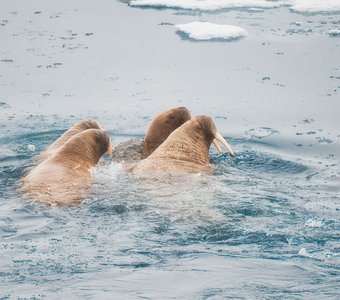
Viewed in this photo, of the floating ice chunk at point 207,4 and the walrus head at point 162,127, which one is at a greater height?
the floating ice chunk at point 207,4

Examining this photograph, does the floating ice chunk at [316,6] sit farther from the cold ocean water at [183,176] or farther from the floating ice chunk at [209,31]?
the floating ice chunk at [209,31]

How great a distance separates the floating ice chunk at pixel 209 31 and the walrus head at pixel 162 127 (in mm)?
5466

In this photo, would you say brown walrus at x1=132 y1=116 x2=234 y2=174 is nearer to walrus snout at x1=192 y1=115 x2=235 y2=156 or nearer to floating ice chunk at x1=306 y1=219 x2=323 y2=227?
walrus snout at x1=192 y1=115 x2=235 y2=156

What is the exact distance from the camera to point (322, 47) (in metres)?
15.3

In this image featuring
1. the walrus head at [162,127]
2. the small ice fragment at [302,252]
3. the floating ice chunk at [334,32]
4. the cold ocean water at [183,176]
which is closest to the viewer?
the cold ocean water at [183,176]

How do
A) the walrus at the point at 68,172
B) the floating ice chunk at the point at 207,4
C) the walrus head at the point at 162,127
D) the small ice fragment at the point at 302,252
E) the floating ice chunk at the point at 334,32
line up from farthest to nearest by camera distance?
the floating ice chunk at the point at 207,4 < the floating ice chunk at the point at 334,32 < the walrus head at the point at 162,127 < the walrus at the point at 68,172 < the small ice fragment at the point at 302,252

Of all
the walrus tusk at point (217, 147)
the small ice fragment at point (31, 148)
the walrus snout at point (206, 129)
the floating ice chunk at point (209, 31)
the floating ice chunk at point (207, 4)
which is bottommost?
the small ice fragment at point (31, 148)

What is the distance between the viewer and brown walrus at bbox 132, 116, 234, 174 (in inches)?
363

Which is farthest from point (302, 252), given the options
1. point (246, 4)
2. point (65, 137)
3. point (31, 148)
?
point (246, 4)

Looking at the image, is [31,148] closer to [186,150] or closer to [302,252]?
[186,150]

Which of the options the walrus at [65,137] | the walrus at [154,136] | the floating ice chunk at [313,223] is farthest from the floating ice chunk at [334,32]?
the floating ice chunk at [313,223]

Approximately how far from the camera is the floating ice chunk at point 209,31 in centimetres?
1580

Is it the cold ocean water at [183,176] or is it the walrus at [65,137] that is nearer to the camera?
the cold ocean water at [183,176]

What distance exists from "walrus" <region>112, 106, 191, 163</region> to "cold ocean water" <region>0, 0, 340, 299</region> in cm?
30
